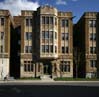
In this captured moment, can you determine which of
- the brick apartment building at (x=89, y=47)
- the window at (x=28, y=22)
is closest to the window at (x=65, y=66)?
the brick apartment building at (x=89, y=47)

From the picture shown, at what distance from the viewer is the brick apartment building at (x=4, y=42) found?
83812 mm

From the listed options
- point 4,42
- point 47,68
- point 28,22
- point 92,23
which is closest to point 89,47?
point 92,23

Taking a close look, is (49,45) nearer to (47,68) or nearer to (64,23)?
(47,68)

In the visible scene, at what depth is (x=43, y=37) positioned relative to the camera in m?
84.6

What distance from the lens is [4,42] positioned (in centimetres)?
8500

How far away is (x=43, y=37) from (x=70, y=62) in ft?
28.4

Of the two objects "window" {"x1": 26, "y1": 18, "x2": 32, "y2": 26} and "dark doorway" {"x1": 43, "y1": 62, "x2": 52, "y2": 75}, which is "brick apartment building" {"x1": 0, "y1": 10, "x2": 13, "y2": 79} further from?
"dark doorway" {"x1": 43, "y1": 62, "x2": 52, "y2": 75}

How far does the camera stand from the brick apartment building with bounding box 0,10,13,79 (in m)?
83.8
